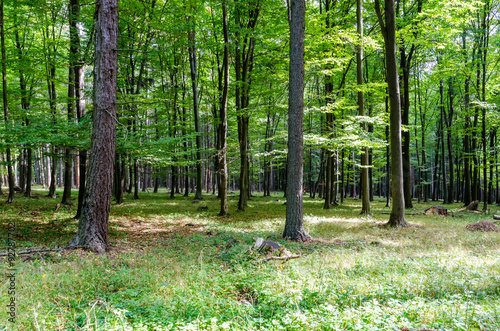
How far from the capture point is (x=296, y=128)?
824 cm

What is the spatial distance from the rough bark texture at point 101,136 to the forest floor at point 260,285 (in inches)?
35.9

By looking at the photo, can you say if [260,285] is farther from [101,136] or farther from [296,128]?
[101,136]

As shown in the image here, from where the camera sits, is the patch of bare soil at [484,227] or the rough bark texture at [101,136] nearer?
the rough bark texture at [101,136]

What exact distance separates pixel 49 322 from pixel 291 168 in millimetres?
6578

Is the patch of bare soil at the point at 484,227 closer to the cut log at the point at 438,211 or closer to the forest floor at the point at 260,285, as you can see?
the forest floor at the point at 260,285

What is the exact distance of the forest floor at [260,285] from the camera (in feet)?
10.3

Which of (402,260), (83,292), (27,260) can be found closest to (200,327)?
(83,292)

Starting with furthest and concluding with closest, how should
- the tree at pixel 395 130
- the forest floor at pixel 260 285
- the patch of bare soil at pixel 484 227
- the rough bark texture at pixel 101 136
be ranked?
the tree at pixel 395 130 < the patch of bare soil at pixel 484 227 < the rough bark texture at pixel 101 136 < the forest floor at pixel 260 285

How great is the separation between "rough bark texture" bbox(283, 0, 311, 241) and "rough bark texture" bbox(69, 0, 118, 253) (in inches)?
204

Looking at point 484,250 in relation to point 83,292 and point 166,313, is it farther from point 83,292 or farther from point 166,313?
point 83,292

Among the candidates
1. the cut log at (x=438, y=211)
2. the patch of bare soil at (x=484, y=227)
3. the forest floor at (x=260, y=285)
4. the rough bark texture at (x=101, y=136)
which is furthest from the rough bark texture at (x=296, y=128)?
the cut log at (x=438, y=211)

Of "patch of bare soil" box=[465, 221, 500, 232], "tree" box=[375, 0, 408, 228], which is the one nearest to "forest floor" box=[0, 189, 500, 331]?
"patch of bare soil" box=[465, 221, 500, 232]

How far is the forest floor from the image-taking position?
124 inches

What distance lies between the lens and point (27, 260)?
18.9 feet
